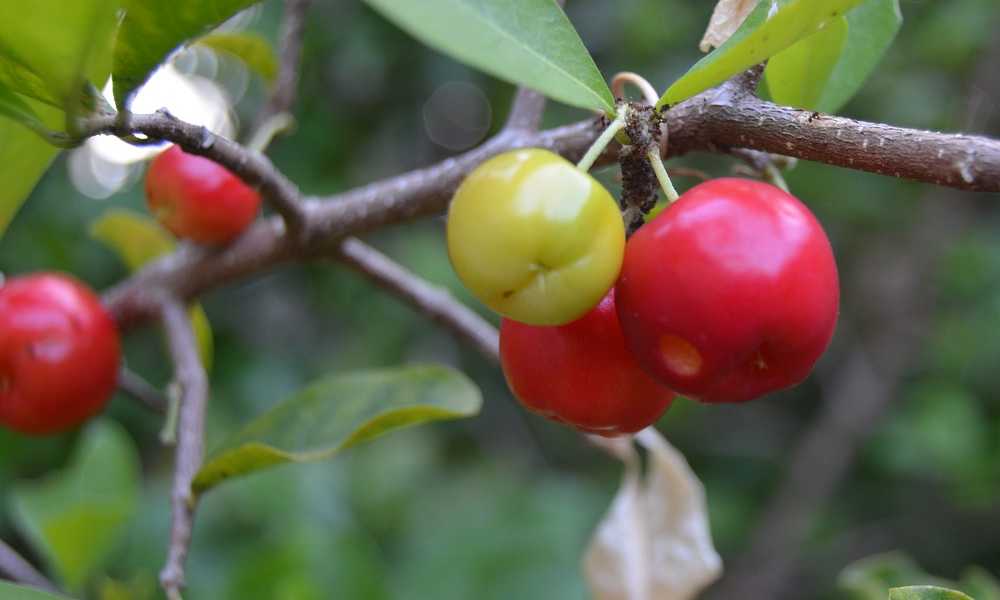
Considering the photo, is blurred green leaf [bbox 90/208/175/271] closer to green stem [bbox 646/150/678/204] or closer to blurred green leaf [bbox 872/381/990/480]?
green stem [bbox 646/150/678/204]

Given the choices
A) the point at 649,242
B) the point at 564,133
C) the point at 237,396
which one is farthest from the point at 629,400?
the point at 237,396

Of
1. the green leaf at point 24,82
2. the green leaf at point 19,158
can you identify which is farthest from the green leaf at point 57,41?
the green leaf at point 19,158

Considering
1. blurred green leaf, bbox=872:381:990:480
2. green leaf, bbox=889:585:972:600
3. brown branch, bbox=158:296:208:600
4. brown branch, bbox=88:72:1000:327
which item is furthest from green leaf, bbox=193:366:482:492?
blurred green leaf, bbox=872:381:990:480

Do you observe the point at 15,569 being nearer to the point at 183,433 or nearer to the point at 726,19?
the point at 183,433

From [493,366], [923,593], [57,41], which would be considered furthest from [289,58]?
[493,366]

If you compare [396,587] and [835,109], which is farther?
[396,587]

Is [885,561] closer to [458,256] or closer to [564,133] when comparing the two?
[564,133]
